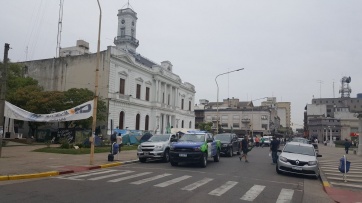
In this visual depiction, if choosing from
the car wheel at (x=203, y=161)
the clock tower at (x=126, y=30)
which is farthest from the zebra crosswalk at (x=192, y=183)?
the clock tower at (x=126, y=30)

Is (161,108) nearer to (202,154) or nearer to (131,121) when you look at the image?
(131,121)

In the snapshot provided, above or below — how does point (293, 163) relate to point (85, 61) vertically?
below

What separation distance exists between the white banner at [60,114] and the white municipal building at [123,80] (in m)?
23.4

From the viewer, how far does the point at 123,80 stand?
49.9m

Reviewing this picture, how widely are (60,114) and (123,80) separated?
29.5m

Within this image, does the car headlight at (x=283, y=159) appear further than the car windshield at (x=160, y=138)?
No

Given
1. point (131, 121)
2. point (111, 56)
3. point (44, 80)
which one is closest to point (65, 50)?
point (44, 80)

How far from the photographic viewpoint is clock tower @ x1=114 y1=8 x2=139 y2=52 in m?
67.9

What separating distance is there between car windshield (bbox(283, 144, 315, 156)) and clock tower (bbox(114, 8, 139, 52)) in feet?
182

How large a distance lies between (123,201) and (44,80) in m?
47.6

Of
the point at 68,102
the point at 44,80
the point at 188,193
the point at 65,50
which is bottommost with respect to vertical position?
the point at 188,193

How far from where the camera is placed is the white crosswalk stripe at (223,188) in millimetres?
9953

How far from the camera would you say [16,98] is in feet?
128

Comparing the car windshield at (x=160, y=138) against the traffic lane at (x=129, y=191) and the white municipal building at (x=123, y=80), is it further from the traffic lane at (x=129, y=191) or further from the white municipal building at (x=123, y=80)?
the white municipal building at (x=123, y=80)
